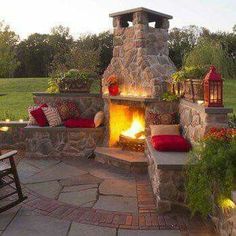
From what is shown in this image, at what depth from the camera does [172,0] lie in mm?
7785

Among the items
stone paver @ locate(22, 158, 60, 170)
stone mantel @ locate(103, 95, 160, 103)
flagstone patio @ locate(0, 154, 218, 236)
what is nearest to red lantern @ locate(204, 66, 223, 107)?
flagstone patio @ locate(0, 154, 218, 236)

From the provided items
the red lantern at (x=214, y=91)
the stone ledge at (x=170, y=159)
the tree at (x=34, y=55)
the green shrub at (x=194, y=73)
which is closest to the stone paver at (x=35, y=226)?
the stone ledge at (x=170, y=159)

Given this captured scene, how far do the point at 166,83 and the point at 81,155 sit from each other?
93.7 inches

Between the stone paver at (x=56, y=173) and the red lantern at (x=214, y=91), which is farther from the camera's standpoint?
the stone paver at (x=56, y=173)

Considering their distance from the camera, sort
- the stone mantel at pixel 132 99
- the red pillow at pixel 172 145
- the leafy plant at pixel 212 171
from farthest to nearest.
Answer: the stone mantel at pixel 132 99 → the red pillow at pixel 172 145 → the leafy plant at pixel 212 171

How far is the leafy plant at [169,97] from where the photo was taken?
647 centimetres

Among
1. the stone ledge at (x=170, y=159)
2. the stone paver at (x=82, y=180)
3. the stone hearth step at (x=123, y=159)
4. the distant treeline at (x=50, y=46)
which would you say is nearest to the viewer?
the stone ledge at (x=170, y=159)

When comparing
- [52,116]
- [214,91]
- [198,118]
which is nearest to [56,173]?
[52,116]

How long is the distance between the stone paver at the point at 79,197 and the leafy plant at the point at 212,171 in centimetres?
159

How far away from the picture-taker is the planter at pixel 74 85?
8014 mm

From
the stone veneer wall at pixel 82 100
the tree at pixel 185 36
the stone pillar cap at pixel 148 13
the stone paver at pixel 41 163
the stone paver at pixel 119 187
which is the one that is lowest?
the stone paver at pixel 119 187

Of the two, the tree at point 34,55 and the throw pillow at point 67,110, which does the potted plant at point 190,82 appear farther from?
the tree at point 34,55

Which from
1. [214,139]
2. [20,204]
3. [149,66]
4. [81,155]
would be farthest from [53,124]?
[214,139]

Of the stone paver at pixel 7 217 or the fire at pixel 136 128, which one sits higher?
the fire at pixel 136 128
